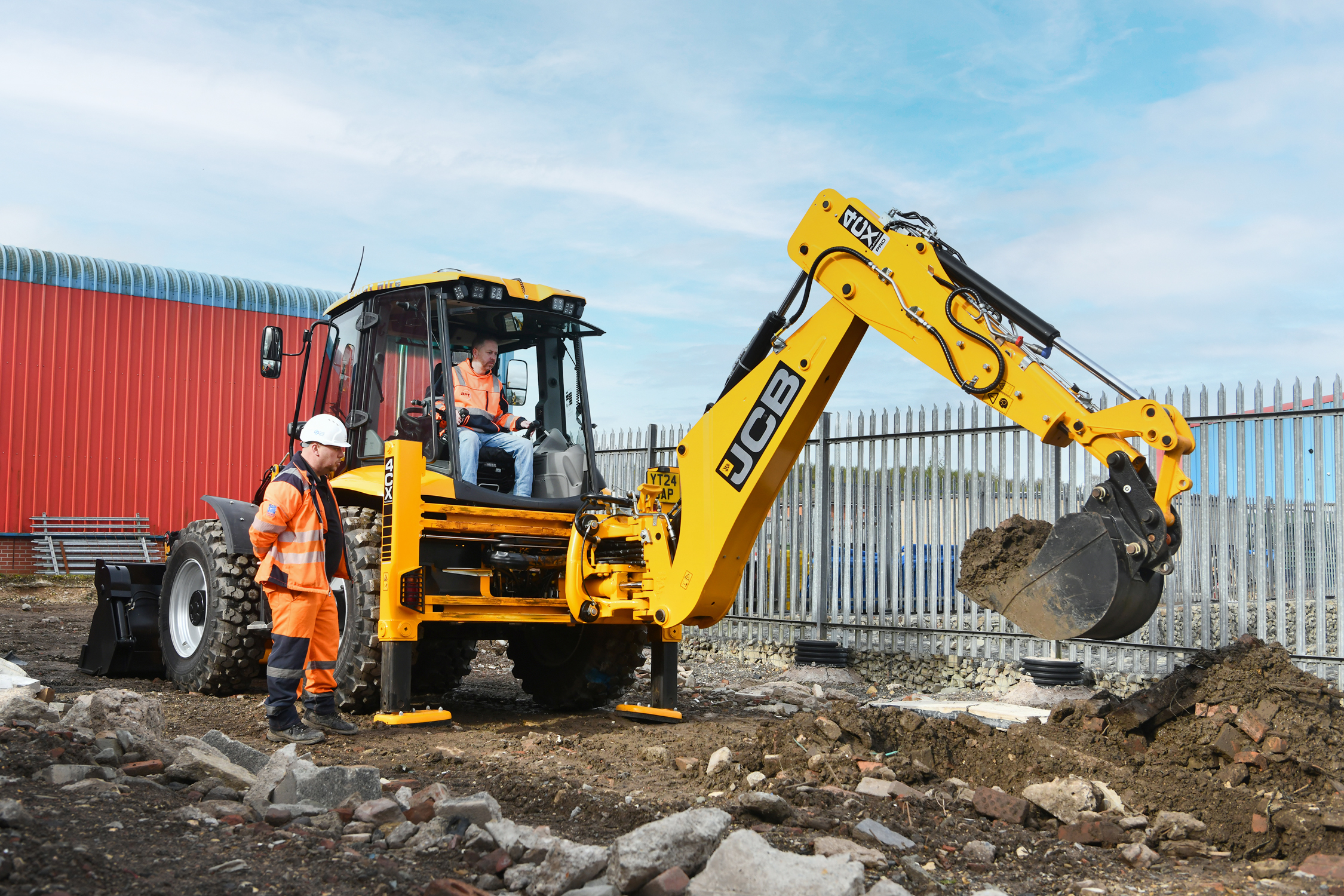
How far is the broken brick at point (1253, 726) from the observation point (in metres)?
5.32

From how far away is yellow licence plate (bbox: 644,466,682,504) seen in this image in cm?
676

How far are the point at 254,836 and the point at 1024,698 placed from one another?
21.9ft

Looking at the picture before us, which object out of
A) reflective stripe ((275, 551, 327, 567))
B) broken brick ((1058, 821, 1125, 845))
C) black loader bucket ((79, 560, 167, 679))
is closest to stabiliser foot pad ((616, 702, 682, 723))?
reflective stripe ((275, 551, 327, 567))

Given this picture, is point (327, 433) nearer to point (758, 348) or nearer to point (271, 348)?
point (271, 348)

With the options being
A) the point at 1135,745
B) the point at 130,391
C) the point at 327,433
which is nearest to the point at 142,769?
the point at 327,433

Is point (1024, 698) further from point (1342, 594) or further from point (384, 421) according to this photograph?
point (384, 421)

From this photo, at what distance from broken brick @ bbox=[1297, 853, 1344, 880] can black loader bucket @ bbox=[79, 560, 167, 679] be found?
7.91 metres

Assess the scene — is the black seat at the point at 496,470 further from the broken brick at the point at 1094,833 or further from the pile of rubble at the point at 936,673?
the broken brick at the point at 1094,833

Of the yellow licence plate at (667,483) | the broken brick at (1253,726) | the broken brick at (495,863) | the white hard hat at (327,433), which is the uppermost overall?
the white hard hat at (327,433)

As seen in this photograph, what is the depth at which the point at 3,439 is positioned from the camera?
57.5ft

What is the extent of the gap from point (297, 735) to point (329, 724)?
0.94 feet

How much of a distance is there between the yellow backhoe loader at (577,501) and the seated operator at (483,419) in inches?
3.5

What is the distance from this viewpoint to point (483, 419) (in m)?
7.16

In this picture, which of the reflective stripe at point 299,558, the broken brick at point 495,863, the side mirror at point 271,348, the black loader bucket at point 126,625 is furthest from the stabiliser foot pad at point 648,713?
the black loader bucket at point 126,625
